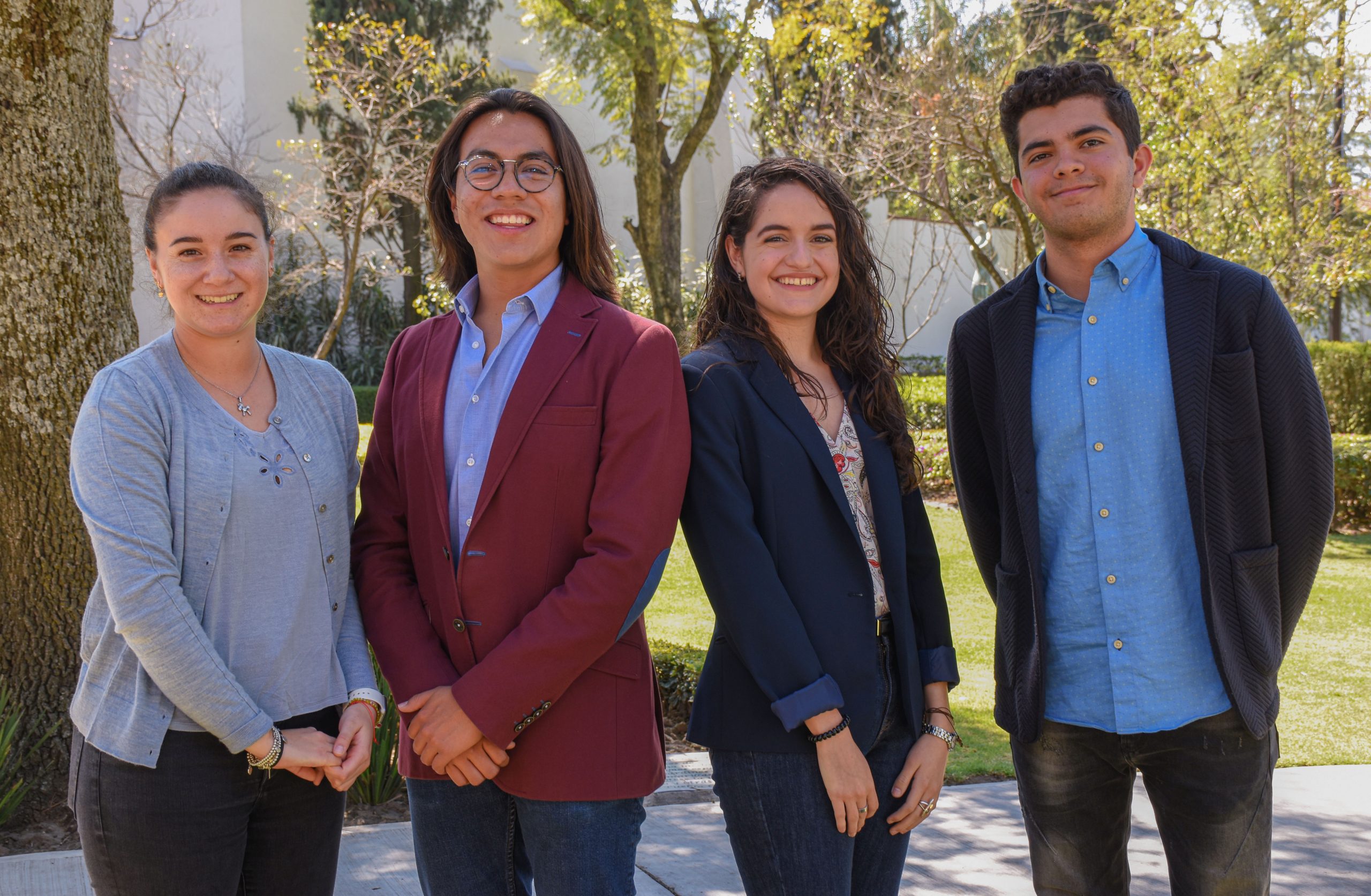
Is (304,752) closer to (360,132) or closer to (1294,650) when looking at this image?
(1294,650)

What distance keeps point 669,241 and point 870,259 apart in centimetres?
977

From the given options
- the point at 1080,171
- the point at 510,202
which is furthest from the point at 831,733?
the point at 1080,171

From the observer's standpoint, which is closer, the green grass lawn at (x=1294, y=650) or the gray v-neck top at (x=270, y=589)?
the gray v-neck top at (x=270, y=589)

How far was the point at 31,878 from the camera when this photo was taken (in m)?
3.40

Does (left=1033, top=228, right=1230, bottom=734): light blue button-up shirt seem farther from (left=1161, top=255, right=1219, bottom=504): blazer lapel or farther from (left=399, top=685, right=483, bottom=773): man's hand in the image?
(left=399, top=685, right=483, bottom=773): man's hand

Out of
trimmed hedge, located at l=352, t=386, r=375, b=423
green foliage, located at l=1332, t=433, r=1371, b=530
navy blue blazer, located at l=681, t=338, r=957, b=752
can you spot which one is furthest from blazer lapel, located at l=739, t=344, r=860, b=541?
trimmed hedge, located at l=352, t=386, r=375, b=423

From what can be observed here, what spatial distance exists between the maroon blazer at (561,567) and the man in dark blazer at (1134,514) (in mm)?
958

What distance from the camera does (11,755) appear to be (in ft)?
13.0

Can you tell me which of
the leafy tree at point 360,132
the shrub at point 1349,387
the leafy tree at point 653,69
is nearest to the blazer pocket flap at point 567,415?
the leafy tree at point 653,69

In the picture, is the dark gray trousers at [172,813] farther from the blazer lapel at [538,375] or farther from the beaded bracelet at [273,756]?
the blazer lapel at [538,375]

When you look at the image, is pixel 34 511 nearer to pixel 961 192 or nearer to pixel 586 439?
pixel 586 439

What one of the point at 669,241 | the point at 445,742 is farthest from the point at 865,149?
the point at 445,742

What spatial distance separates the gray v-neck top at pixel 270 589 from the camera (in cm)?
216

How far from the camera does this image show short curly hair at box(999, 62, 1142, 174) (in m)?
2.66
